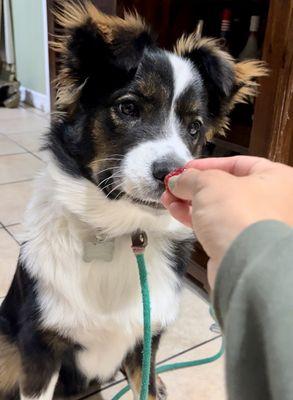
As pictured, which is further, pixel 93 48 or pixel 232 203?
pixel 93 48

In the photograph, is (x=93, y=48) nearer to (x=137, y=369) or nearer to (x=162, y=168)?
(x=162, y=168)

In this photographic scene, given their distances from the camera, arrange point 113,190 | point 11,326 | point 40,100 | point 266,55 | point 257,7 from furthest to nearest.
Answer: point 40,100
point 257,7
point 266,55
point 11,326
point 113,190

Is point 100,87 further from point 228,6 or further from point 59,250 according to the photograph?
point 228,6

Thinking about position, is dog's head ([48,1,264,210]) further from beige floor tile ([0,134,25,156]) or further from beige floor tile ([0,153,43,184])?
beige floor tile ([0,134,25,156])

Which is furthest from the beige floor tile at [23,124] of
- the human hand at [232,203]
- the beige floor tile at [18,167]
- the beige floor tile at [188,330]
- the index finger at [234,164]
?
the human hand at [232,203]

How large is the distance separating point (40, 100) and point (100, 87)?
9.69 feet

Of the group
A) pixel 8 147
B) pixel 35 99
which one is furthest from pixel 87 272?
pixel 35 99

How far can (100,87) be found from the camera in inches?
39.0

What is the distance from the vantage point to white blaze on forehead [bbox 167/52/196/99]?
989 millimetres

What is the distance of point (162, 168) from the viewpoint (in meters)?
0.85

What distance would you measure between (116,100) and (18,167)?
1.60m

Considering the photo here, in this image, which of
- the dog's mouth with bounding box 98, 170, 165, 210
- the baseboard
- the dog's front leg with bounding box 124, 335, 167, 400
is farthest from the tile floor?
the baseboard

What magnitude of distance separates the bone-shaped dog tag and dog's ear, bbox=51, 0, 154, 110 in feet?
1.04

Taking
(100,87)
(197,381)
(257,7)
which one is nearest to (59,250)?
(100,87)
